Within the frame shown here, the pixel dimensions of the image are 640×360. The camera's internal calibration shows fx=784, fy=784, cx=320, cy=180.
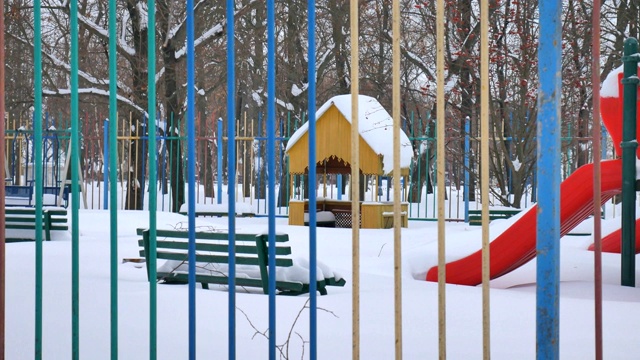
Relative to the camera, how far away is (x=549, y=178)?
2432 millimetres

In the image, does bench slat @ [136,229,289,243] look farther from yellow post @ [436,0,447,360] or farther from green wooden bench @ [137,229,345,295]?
yellow post @ [436,0,447,360]

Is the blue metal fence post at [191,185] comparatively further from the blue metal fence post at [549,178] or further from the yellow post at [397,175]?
the blue metal fence post at [549,178]

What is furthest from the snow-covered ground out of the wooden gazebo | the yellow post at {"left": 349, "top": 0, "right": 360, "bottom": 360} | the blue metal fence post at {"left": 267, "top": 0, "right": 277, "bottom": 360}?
the wooden gazebo

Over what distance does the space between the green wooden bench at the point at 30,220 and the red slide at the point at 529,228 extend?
5.22 meters

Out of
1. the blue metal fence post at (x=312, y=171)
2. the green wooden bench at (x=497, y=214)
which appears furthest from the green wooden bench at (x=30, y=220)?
the blue metal fence post at (x=312, y=171)

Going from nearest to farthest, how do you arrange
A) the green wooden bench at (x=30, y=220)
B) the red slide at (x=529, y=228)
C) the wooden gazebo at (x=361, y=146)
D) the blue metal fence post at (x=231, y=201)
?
1. the blue metal fence post at (x=231, y=201)
2. the red slide at (x=529, y=228)
3. the green wooden bench at (x=30, y=220)
4. the wooden gazebo at (x=361, y=146)

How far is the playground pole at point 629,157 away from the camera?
6.13 meters

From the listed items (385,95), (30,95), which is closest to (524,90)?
(385,95)

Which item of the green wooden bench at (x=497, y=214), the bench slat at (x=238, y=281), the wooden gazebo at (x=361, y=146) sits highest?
the wooden gazebo at (x=361, y=146)

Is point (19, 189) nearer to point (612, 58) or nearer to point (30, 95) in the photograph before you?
point (30, 95)

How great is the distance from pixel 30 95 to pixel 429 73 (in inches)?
398

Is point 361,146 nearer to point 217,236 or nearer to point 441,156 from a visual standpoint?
point 217,236

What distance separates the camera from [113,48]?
9.12ft

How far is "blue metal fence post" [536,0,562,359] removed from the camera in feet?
7.98
